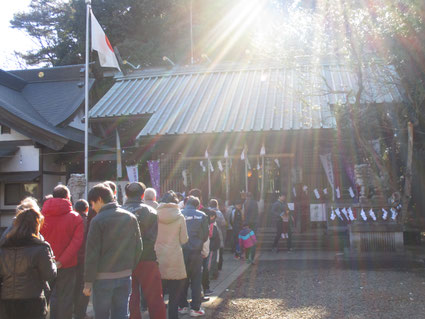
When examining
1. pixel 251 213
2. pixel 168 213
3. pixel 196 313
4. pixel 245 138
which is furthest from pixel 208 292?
pixel 245 138

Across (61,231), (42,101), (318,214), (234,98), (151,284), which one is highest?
(42,101)

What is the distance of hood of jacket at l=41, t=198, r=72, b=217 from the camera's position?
487 centimetres

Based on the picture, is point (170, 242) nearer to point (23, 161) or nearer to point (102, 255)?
point (102, 255)

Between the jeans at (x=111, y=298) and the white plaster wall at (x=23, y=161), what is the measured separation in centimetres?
1274

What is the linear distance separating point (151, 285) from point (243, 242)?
218 inches

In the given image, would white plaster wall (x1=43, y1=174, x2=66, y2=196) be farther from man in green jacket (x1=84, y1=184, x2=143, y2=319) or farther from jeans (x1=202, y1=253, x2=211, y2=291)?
man in green jacket (x1=84, y1=184, x2=143, y2=319)

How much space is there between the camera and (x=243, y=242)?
1001 cm

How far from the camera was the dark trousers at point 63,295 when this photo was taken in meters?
4.93

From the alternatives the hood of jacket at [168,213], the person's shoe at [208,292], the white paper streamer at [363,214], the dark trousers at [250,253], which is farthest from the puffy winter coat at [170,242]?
the white paper streamer at [363,214]

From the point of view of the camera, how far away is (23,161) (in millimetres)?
15578

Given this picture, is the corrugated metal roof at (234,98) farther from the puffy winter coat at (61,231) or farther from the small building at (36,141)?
the puffy winter coat at (61,231)

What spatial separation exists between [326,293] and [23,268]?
5.15 meters

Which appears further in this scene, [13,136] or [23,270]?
[13,136]

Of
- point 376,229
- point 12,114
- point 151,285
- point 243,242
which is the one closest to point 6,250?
point 151,285
